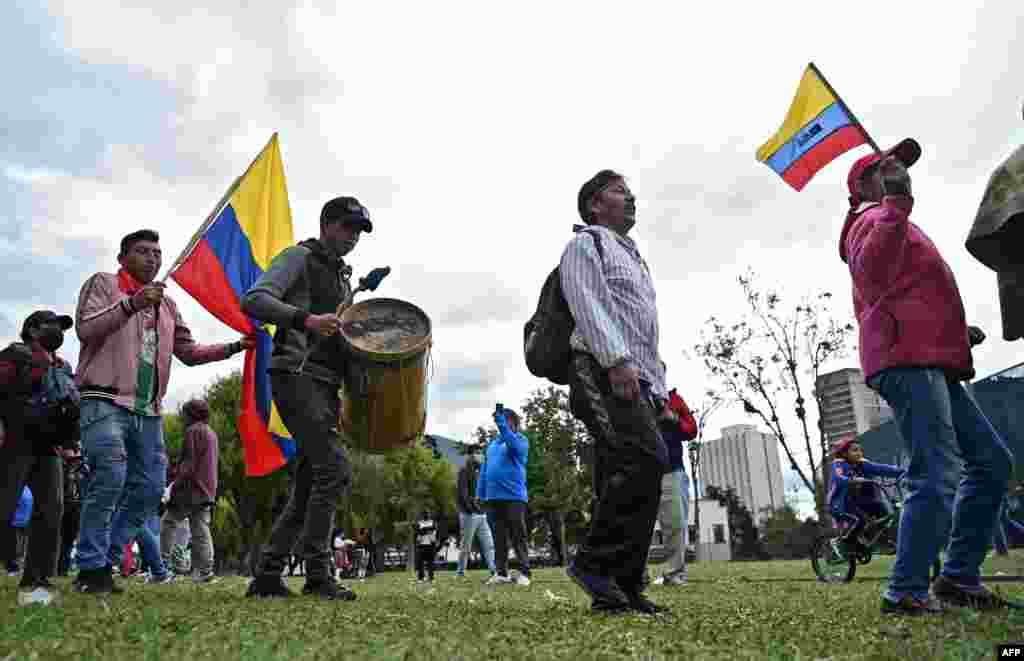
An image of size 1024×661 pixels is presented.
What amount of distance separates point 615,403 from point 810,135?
11.9ft

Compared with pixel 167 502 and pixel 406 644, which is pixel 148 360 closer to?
pixel 406 644

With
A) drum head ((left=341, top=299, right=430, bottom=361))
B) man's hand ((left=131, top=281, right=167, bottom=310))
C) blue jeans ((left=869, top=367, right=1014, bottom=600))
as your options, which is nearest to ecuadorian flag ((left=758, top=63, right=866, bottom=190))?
blue jeans ((left=869, top=367, right=1014, bottom=600))

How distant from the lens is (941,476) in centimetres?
384

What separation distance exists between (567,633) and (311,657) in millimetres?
1138

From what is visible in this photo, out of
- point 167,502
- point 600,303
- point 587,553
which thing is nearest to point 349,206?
point 600,303

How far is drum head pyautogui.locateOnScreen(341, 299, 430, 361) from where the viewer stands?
482 cm

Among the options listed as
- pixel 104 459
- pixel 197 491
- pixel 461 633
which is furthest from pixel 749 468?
pixel 461 633

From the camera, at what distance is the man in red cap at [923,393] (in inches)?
152

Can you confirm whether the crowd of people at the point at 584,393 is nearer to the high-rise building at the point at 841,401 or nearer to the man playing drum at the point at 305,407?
the man playing drum at the point at 305,407

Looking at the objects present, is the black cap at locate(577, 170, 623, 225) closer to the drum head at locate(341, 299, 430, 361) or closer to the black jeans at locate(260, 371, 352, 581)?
the drum head at locate(341, 299, 430, 361)

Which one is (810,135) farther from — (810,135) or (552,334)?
(552,334)

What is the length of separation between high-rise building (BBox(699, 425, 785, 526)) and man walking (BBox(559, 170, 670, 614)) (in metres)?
127

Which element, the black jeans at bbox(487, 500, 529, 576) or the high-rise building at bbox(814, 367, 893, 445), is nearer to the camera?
the black jeans at bbox(487, 500, 529, 576)

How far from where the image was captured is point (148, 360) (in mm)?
5441
